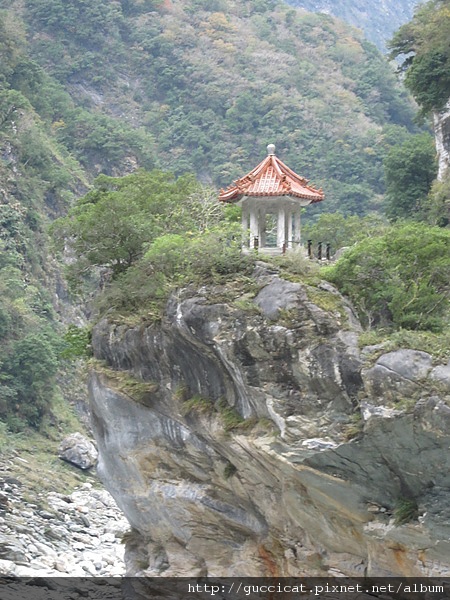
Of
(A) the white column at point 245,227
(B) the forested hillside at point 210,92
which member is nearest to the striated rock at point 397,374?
(A) the white column at point 245,227

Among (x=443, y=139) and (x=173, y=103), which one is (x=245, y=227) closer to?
(x=443, y=139)

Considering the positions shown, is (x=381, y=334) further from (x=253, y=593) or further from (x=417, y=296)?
(x=253, y=593)

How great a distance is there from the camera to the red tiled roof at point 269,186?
2225cm

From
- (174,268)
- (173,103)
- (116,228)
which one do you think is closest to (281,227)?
(174,268)

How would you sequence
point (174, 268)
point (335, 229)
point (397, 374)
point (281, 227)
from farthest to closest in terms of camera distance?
point (335, 229) → point (281, 227) → point (174, 268) → point (397, 374)

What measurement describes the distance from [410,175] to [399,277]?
40.5 feet

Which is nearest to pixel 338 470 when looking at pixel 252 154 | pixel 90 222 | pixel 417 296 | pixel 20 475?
pixel 417 296

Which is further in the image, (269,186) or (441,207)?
(441,207)

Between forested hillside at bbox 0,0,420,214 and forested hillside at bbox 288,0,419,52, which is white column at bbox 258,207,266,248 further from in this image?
forested hillside at bbox 288,0,419,52

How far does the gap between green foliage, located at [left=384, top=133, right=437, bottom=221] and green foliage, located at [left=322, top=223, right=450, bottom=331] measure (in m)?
10.8

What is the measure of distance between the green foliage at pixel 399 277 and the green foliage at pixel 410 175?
10847 millimetres

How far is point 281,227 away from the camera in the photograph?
22.7 metres

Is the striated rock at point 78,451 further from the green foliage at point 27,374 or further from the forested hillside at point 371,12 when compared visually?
the forested hillside at point 371,12

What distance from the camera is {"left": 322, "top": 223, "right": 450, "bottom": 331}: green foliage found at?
19297mm
